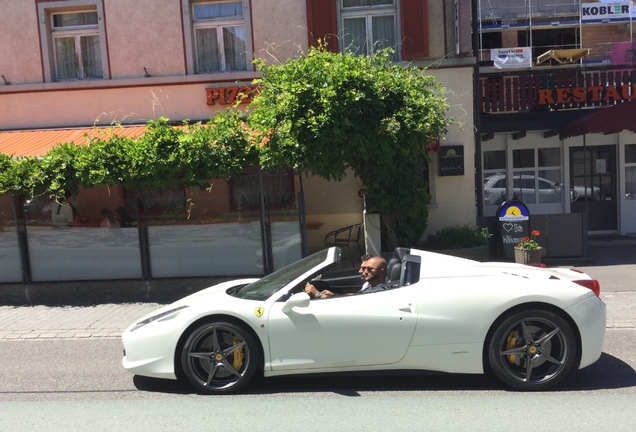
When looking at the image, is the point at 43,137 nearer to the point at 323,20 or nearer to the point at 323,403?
the point at 323,20

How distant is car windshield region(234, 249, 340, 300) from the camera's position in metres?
5.46

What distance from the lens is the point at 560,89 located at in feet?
44.8

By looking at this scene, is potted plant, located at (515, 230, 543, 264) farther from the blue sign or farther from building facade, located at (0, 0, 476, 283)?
building facade, located at (0, 0, 476, 283)

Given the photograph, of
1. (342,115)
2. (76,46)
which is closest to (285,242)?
(342,115)

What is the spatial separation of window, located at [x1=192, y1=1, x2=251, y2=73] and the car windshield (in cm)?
763

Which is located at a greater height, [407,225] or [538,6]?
[538,6]

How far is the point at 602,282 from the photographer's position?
31.9ft

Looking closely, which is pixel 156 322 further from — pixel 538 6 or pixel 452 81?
pixel 538 6

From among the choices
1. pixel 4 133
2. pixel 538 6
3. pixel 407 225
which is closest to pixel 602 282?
pixel 407 225

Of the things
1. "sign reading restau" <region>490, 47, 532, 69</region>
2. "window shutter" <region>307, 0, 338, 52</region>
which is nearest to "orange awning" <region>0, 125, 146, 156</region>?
"window shutter" <region>307, 0, 338, 52</region>

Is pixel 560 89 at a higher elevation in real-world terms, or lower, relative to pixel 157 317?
higher

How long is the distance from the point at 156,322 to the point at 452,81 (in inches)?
338

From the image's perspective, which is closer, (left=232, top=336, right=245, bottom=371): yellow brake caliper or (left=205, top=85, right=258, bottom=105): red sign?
(left=232, top=336, right=245, bottom=371): yellow brake caliper

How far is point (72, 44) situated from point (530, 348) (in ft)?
38.1
